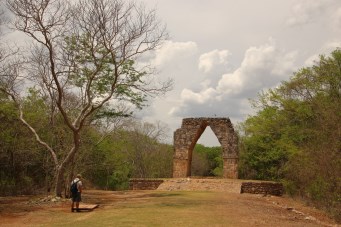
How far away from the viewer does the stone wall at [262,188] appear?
2022 centimetres

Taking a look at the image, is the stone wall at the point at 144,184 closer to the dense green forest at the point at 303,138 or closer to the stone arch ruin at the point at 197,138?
the stone arch ruin at the point at 197,138

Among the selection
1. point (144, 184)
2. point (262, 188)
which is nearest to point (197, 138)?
point (144, 184)

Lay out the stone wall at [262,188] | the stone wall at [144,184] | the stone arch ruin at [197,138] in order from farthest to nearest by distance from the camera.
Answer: the stone arch ruin at [197,138], the stone wall at [144,184], the stone wall at [262,188]

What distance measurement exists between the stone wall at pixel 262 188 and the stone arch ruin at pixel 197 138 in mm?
2624

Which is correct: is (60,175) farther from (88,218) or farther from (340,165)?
(340,165)

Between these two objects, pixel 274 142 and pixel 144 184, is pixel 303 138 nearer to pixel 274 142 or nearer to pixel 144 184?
pixel 274 142

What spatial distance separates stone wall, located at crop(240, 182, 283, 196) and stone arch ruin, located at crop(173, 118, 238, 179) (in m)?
2.62

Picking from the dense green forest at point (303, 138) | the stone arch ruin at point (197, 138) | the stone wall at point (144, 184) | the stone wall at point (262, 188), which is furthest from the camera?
the stone arch ruin at point (197, 138)

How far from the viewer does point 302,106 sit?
23609mm

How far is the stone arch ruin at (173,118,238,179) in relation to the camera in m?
23.3

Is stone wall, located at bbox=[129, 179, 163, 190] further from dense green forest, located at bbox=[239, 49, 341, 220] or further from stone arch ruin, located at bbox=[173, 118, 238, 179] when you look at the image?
dense green forest, located at bbox=[239, 49, 341, 220]

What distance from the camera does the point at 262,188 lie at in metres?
20.6

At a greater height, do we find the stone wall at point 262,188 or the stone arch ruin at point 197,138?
the stone arch ruin at point 197,138

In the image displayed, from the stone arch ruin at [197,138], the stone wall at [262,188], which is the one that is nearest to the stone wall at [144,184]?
the stone arch ruin at [197,138]
